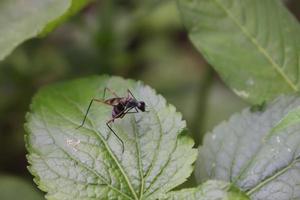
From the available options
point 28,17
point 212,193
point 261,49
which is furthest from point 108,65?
point 212,193

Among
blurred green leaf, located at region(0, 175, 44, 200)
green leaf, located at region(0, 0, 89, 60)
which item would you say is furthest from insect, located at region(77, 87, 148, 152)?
blurred green leaf, located at region(0, 175, 44, 200)

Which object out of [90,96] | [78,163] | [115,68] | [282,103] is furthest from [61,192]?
[115,68]

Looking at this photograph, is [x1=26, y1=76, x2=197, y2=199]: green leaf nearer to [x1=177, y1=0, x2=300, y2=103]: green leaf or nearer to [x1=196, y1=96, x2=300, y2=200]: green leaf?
[x1=196, y1=96, x2=300, y2=200]: green leaf

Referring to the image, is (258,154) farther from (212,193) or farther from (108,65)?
(108,65)

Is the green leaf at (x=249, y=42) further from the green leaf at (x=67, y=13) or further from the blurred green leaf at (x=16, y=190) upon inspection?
the blurred green leaf at (x=16, y=190)

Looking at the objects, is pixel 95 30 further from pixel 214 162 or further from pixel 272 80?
pixel 214 162

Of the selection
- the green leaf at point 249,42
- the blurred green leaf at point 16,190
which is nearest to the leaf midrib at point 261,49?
the green leaf at point 249,42
